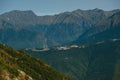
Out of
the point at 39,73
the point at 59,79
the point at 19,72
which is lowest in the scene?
the point at 59,79

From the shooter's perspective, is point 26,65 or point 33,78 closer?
point 33,78

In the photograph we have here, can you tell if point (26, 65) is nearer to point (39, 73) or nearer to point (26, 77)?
point (39, 73)

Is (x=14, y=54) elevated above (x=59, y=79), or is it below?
above

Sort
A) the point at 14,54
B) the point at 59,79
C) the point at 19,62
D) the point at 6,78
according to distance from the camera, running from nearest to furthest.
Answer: the point at 6,78 < the point at 19,62 < the point at 14,54 < the point at 59,79

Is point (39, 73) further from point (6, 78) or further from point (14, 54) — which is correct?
point (6, 78)

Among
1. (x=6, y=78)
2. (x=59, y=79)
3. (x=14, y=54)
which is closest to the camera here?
(x=6, y=78)

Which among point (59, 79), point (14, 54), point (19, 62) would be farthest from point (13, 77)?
point (59, 79)

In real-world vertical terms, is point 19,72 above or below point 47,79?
above

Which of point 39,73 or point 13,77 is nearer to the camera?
point 13,77

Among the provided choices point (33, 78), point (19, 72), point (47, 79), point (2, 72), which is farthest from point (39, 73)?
point (2, 72)
